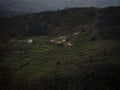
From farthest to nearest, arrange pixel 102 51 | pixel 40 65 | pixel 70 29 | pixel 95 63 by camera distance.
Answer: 1. pixel 70 29
2. pixel 102 51
3. pixel 40 65
4. pixel 95 63

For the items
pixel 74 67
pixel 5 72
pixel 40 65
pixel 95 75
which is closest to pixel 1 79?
pixel 5 72

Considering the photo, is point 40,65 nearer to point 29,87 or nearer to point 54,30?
point 29,87

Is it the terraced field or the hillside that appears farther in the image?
the terraced field

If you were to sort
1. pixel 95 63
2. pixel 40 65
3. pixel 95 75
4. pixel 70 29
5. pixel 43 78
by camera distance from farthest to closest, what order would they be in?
1. pixel 70 29
2. pixel 40 65
3. pixel 95 63
4. pixel 43 78
5. pixel 95 75

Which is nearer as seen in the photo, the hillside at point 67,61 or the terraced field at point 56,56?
the hillside at point 67,61

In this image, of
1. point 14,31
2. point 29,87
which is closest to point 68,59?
point 29,87

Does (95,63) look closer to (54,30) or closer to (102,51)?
(102,51)

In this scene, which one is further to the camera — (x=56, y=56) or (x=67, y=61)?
(x=56, y=56)


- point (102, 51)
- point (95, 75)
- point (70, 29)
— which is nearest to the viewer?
point (95, 75)

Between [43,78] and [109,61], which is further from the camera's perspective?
[109,61]
